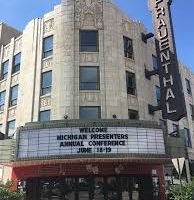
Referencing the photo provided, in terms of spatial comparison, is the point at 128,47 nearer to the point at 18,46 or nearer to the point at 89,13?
the point at 89,13

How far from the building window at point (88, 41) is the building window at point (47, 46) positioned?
8.88ft

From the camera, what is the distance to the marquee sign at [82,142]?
23.6 meters

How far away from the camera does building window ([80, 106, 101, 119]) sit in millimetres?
27359

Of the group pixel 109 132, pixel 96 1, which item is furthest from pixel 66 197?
pixel 96 1

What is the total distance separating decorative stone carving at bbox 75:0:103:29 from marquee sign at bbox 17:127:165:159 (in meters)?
10.2

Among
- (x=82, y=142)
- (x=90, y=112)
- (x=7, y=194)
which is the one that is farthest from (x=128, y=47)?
(x=7, y=194)

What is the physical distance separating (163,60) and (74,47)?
288 inches

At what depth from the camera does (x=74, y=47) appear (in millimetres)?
29172

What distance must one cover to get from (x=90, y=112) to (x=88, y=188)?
5761mm

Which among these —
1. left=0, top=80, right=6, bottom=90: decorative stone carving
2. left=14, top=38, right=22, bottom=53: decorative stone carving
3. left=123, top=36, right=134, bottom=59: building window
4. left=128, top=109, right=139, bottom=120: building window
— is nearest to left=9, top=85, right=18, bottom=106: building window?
left=0, top=80, right=6, bottom=90: decorative stone carving

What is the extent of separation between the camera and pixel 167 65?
2769 cm

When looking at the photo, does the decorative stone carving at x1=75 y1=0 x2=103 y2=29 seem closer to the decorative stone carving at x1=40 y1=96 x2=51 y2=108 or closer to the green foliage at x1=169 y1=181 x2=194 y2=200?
the decorative stone carving at x1=40 y1=96 x2=51 y2=108

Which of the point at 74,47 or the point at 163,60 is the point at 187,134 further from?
the point at 74,47

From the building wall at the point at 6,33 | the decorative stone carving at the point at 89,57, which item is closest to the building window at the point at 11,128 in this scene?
the decorative stone carving at the point at 89,57
